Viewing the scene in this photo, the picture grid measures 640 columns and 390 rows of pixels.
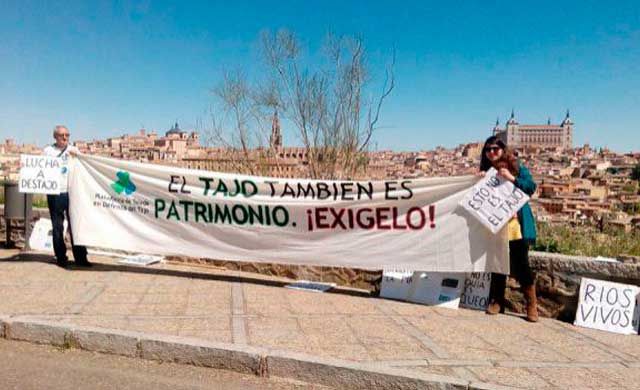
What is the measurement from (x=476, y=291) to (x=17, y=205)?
6.83 metres

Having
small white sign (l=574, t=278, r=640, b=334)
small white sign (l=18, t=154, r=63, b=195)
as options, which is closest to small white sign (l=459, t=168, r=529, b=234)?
small white sign (l=574, t=278, r=640, b=334)

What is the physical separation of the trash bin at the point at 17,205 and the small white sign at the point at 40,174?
100cm

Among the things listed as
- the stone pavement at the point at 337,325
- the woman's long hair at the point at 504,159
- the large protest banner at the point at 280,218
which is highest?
the woman's long hair at the point at 504,159

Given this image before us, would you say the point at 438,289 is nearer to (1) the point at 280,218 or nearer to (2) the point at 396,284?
(2) the point at 396,284

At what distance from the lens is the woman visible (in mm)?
5344

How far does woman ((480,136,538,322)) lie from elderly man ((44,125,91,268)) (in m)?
5.36

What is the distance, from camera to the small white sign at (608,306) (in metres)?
5.05

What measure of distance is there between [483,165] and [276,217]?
2564 mm

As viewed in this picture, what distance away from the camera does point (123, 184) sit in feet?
22.6

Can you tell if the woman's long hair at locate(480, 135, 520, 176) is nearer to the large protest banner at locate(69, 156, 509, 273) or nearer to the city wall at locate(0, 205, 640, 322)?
the large protest banner at locate(69, 156, 509, 273)

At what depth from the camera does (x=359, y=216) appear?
6.08 meters

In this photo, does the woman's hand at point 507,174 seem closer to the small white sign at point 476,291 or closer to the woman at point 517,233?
the woman at point 517,233

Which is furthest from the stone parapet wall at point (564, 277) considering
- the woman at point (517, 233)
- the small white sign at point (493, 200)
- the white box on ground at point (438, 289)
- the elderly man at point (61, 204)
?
the elderly man at point (61, 204)

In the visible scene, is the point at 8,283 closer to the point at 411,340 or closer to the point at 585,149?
the point at 411,340
